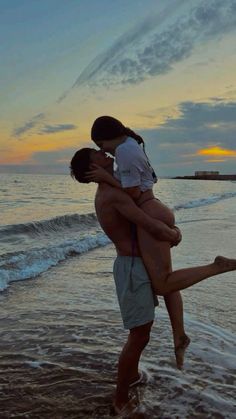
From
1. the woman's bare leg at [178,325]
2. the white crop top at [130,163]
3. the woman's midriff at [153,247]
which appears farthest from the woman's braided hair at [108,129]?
the woman's bare leg at [178,325]

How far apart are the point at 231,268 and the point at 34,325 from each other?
137 inches

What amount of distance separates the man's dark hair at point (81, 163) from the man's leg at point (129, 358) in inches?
49.3

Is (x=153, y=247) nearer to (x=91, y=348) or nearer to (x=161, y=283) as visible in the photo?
(x=161, y=283)

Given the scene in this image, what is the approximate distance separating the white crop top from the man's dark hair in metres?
0.32

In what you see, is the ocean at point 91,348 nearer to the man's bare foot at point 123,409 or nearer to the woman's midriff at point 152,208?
the man's bare foot at point 123,409

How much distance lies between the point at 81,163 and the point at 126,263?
33.8 inches

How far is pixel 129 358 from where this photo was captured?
12.3 ft

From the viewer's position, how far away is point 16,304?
295 inches

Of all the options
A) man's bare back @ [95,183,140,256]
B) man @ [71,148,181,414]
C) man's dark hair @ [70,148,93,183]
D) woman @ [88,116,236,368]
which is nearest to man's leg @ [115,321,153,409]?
man @ [71,148,181,414]

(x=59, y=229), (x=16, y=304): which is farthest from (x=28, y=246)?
(x=16, y=304)

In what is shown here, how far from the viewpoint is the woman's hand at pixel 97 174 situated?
3611 mm

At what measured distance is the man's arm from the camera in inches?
137

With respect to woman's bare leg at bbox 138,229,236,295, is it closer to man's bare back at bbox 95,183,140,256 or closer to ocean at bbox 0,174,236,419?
man's bare back at bbox 95,183,140,256

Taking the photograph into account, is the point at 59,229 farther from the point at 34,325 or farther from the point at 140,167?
the point at 140,167
